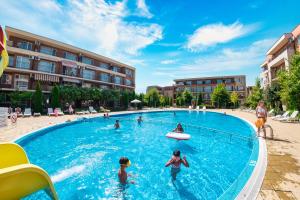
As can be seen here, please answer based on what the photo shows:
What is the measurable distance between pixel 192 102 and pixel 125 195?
5587cm

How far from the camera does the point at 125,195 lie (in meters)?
5.60

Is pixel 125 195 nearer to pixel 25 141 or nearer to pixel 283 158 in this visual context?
pixel 283 158

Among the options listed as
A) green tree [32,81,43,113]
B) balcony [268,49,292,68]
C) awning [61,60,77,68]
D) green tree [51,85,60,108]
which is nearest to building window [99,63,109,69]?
awning [61,60,77,68]

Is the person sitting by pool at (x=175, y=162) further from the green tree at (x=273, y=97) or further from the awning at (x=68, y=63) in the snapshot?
the awning at (x=68, y=63)

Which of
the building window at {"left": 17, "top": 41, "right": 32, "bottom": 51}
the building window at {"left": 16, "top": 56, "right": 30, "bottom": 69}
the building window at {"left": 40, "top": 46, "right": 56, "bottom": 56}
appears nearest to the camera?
the building window at {"left": 16, "top": 56, "right": 30, "bottom": 69}

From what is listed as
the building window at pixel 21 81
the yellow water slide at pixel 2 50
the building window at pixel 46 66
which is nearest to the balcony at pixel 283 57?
the yellow water slide at pixel 2 50

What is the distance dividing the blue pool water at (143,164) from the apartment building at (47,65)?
1901cm

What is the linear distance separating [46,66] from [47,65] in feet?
0.93

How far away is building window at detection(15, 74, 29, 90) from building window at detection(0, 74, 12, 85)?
871 mm

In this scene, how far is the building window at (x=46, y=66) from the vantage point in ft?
96.6

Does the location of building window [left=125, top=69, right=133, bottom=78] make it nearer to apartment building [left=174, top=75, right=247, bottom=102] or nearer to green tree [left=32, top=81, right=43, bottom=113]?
apartment building [left=174, top=75, right=247, bottom=102]

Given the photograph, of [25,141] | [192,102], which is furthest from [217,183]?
[192,102]

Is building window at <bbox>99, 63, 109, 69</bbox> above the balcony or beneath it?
above

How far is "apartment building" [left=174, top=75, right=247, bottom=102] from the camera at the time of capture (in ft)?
212
